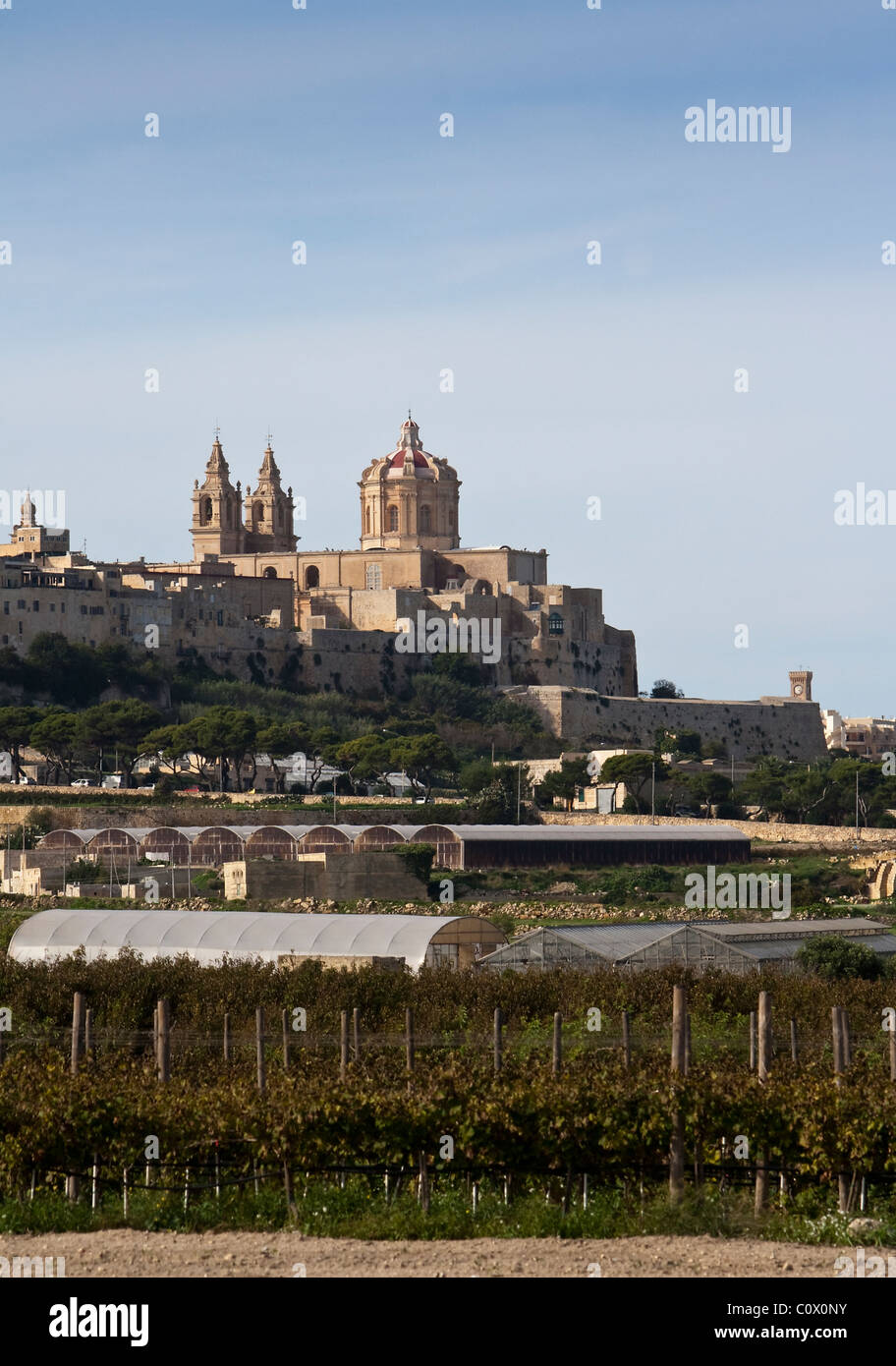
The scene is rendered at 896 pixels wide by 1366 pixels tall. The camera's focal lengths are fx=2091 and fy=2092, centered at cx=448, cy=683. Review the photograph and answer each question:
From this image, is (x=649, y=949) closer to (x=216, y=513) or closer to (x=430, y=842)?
(x=430, y=842)

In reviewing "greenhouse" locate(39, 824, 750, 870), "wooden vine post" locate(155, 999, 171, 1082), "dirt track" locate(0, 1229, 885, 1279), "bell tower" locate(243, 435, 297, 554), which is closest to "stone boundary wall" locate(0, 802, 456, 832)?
"greenhouse" locate(39, 824, 750, 870)

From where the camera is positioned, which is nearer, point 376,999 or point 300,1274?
point 300,1274

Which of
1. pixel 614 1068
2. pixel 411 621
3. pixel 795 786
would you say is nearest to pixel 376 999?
pixel 614 1068

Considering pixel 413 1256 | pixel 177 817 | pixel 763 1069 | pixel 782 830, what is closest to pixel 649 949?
pixel 763 1069

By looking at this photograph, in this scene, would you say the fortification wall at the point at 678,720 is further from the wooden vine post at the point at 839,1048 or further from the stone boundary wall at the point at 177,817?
the wooden vine post at the point at 839,1048

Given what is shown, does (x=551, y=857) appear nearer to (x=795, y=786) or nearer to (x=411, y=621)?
(x=795, y=786)

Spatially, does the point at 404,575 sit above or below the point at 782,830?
above

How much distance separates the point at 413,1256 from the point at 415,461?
7465 centimetres

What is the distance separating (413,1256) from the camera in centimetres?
1295

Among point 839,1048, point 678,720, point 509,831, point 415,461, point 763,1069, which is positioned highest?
point 415,461

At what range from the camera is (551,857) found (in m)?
50.3

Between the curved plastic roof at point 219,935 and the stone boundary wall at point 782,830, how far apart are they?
27.1 metres

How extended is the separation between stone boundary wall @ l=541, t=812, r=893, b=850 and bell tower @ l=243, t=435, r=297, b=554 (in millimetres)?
28079
